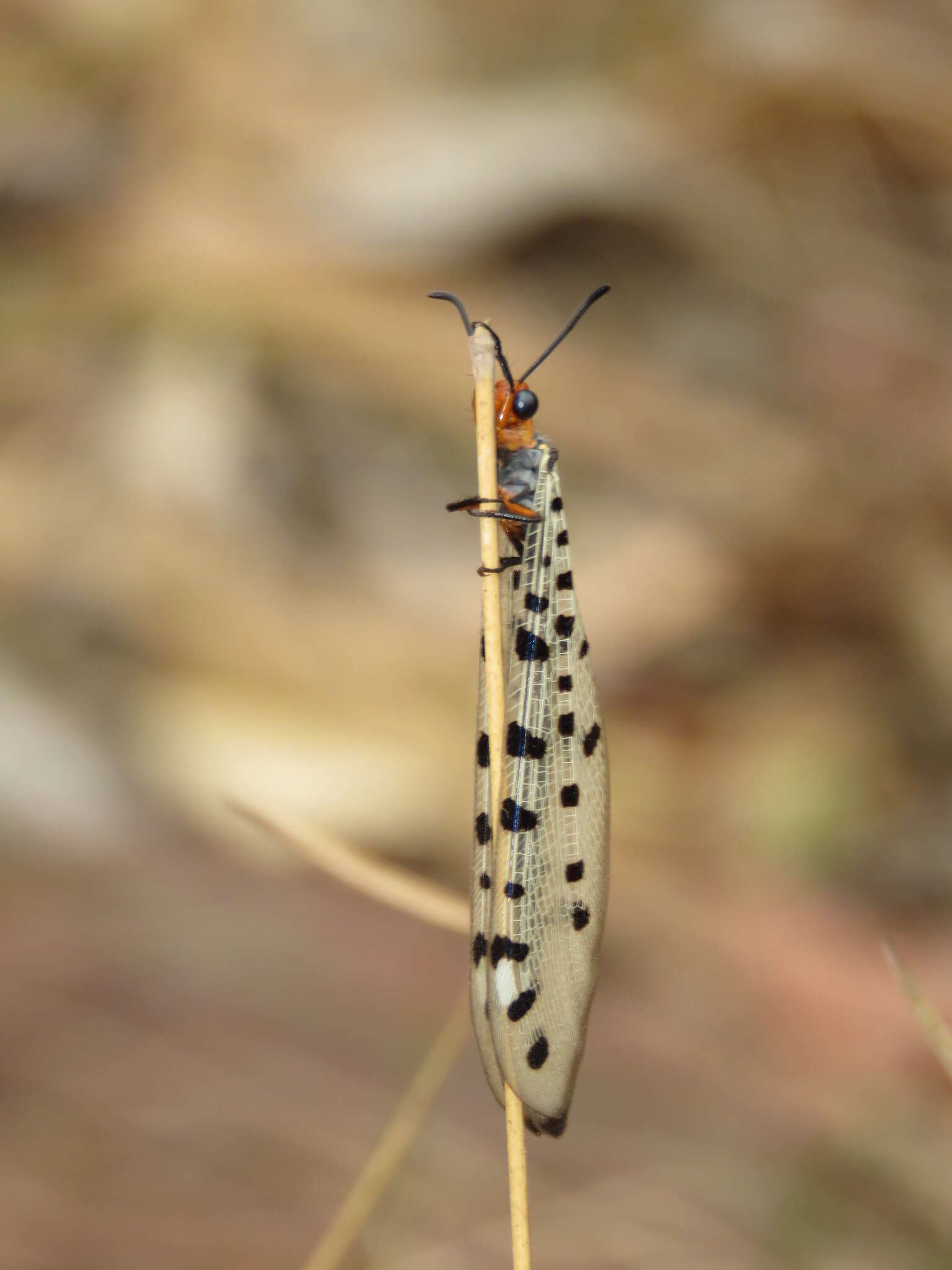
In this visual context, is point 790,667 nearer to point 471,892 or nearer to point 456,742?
point 456,742

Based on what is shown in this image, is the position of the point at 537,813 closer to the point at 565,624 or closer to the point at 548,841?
the point at 548,841

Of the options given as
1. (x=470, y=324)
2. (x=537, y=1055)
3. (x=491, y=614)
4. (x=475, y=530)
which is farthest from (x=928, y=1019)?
(x=475, y=530)

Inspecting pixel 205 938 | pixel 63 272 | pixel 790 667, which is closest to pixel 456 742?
pixel 205 938

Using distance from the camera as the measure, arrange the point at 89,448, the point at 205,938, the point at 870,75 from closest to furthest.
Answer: the point at 205,938, the point at 870,75, the point at 89,448

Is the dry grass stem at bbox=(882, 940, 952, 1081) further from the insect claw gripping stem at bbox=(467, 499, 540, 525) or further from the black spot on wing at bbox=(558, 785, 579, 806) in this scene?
the insect claw gripping stem at bbox=(467, 499, 540, 525)

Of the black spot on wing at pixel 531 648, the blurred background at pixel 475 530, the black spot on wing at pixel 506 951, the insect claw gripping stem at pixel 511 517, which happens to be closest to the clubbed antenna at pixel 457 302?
the insect claw gripping stem at pixel 511 517
